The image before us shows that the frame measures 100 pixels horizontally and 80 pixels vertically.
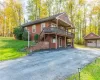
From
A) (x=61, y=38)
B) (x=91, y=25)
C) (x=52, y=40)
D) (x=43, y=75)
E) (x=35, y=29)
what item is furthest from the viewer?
(x=91, y=25)

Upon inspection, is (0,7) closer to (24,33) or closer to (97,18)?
(24,33)

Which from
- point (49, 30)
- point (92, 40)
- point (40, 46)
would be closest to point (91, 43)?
point (92, 40)

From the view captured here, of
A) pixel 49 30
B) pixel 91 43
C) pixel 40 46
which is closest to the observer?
pixel 40 46

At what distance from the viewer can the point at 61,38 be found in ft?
87.5

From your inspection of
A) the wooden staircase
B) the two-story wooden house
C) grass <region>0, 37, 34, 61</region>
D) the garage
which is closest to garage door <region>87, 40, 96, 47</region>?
the garage

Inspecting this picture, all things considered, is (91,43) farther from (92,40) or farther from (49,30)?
(49,30)

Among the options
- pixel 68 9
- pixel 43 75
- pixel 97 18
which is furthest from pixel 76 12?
pixel 43 75

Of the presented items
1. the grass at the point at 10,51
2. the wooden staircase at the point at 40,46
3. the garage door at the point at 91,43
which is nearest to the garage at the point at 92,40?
the garage door at the point at 91,43

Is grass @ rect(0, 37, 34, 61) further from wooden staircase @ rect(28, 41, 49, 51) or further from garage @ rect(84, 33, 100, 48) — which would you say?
garage @ rect(84, 33, 100, 48)

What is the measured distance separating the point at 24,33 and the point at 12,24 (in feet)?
53.2

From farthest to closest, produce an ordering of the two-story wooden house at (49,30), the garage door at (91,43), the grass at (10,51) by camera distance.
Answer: the garage door at (91,43), the two-story wooden house at (49,30), the grass at (10,51)

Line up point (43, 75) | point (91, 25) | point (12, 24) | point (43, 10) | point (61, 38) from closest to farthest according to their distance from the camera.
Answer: point (43, 75)
point (61, 38)
point (43, 10)
point (12, 24)
point (91, 25)

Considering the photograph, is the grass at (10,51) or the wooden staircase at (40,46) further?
the wooden staircase at (40,46)

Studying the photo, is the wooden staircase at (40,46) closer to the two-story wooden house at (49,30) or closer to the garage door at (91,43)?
the two-story wooden house at (49,30)
